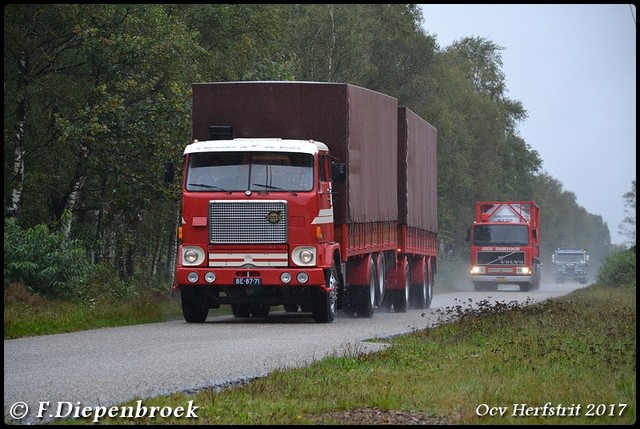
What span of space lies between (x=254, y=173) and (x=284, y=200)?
0.70 metres

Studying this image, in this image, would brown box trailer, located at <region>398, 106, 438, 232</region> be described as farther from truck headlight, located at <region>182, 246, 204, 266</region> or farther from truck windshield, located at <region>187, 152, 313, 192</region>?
truck headlight, located at <region>182, 246, 204, 266</region>

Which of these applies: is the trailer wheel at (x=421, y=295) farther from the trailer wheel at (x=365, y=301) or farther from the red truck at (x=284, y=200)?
the trailer wheel at (x=365, y=301)

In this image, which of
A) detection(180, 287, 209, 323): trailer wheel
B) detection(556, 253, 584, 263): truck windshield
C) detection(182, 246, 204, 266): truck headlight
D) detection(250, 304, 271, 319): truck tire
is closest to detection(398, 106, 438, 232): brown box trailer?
detection(250, 304, 271, 319): truck tire

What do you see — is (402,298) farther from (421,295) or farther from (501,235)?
(501,235)

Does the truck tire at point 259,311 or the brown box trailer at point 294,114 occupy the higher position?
the brown box trailer at point 294,114

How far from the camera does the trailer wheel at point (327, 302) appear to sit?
22922mm

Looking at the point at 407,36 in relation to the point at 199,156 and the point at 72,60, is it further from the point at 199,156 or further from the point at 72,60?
the point at 199,156

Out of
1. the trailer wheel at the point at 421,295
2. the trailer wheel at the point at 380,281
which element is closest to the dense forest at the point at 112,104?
the trailer wheel at the point at 380,281

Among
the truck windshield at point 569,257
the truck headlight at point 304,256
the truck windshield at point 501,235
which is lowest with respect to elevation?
the truck headlight at point 304,256

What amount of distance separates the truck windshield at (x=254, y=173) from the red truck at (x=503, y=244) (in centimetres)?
3341

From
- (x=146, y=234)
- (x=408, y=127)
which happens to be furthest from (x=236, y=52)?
(x=408, y=127)

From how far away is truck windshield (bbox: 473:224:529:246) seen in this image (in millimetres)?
55406

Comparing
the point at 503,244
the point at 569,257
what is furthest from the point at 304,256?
the point at 569,257

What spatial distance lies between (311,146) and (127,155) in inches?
380
